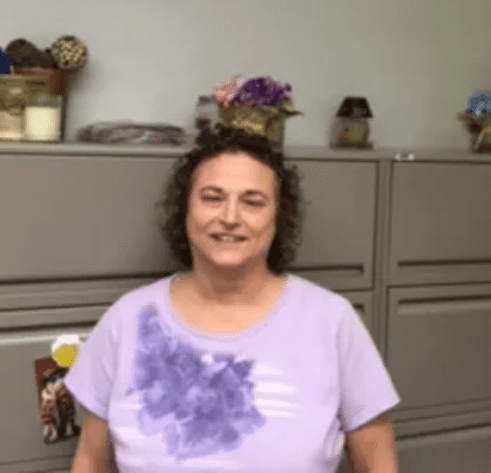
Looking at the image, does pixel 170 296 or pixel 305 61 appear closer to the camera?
pixel 170 296

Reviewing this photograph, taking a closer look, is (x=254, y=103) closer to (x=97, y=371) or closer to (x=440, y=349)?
(x=97, y=371)

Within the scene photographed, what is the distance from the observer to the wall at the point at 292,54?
220 cm

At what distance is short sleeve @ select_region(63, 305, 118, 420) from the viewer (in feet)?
5.19

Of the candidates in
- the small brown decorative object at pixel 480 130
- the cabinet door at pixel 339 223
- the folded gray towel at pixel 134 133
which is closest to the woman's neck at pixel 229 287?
the cabinet door at pixel 339 223

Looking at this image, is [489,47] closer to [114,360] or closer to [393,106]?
[393,106]

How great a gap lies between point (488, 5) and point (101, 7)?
1329mm

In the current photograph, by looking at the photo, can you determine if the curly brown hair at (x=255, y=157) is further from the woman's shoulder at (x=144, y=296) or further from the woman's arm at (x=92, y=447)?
the woman's arm at (x=92, y=447)

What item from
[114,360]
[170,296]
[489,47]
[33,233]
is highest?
[489,47]

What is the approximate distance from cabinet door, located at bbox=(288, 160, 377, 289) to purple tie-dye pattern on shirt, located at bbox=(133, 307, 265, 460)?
51 centimetres

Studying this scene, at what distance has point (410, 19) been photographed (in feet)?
8.52

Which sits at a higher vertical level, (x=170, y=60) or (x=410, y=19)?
(x=410, y=19)

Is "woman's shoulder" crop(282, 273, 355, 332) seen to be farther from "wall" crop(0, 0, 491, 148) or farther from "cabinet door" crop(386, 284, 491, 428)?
"wall" crop(0, 0, 491, 148)

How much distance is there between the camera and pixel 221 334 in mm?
1538

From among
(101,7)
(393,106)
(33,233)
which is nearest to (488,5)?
(393,106)
